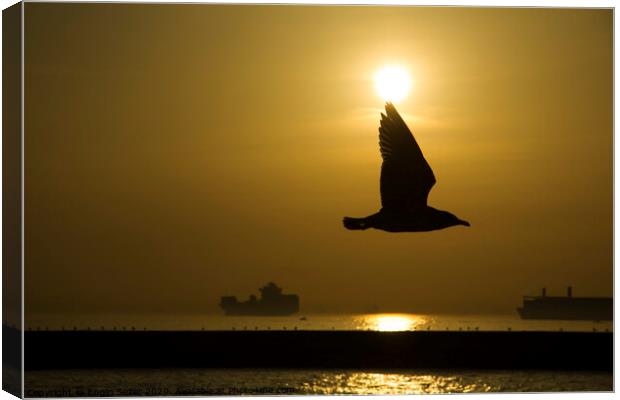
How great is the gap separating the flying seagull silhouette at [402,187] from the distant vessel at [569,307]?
826 mm

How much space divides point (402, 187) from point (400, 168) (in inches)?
5.8

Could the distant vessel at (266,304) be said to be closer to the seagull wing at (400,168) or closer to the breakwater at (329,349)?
the breakwater at (329,349)

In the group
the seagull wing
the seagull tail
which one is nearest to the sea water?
the seagull tail

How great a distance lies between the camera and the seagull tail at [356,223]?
1389 cm

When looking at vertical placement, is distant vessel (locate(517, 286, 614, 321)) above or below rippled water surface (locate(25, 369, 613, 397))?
above

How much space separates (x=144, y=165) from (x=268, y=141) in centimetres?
94

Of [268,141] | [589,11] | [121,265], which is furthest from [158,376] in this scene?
[589,11]

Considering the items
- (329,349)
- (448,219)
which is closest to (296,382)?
(329,349)

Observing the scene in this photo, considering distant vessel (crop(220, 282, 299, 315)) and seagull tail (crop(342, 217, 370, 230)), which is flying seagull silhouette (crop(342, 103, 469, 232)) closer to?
seagull tail (crop(342, 217, 370, 230))

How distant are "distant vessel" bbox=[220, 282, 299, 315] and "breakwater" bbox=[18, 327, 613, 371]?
0.91ft

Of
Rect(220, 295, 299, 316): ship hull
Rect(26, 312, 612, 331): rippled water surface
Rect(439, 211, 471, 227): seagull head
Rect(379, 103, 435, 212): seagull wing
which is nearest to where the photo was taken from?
Rect(379, 103, 435, 212): seagull wing

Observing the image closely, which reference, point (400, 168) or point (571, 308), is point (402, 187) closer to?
point (400, 168)

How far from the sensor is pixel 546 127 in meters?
14.1

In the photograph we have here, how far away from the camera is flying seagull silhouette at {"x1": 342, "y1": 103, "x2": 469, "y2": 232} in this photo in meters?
13.8
